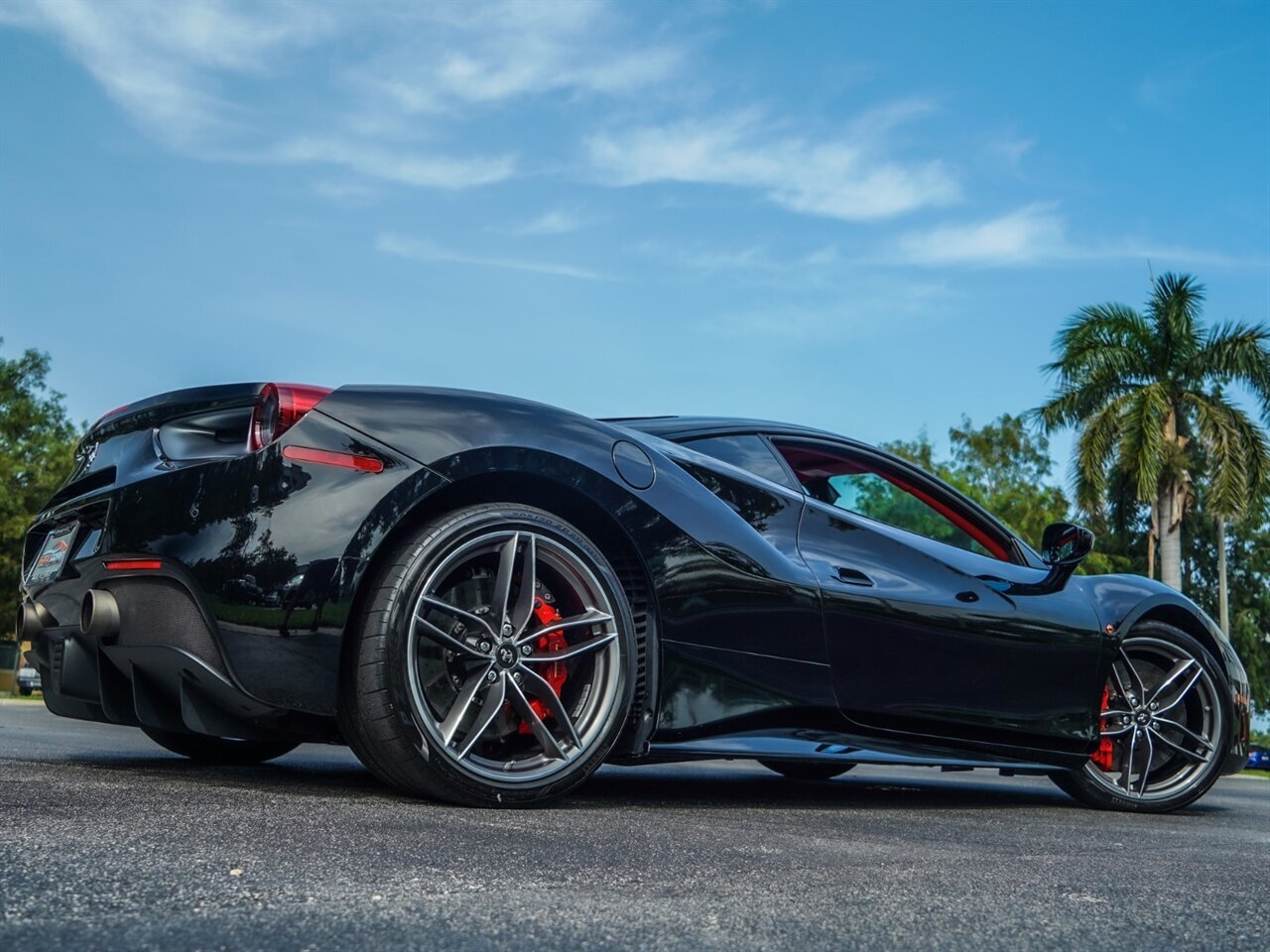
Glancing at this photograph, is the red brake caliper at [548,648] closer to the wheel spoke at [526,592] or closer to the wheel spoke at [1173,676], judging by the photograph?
Answer: the wheel spoke at [526,592]

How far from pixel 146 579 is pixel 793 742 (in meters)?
1.95

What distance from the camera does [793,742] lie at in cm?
392

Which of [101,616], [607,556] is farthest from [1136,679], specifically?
[101,616]

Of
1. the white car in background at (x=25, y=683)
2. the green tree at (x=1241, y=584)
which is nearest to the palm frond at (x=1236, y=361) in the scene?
the green tree at (x=1241, y=584)

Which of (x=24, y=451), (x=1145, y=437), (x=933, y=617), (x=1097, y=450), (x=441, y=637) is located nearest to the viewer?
(x=441, y=637)

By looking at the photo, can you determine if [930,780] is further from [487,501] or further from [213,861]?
[213,861]

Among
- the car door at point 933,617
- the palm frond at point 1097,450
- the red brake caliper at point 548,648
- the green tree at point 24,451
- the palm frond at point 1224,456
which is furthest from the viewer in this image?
the green tree at point 24,451

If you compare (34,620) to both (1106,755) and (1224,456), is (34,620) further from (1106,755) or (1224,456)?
(1224,456)

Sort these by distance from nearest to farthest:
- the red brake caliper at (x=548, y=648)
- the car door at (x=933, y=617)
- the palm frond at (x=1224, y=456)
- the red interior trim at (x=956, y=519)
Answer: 1. the red brake caliper at (x=548, y=648)
2. the car door at (x=933, y=617)
3. the red interior trim at (x=956, y=519)
4. the palm frond at (x=1224, y=456)

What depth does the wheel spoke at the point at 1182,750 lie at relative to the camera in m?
5.04

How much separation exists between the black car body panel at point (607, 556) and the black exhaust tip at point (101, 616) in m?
0.04

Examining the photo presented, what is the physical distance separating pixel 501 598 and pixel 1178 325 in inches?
1008

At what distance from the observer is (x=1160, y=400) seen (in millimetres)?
25359

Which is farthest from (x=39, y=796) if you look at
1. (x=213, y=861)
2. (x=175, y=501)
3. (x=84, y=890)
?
(x=84, y=890)
